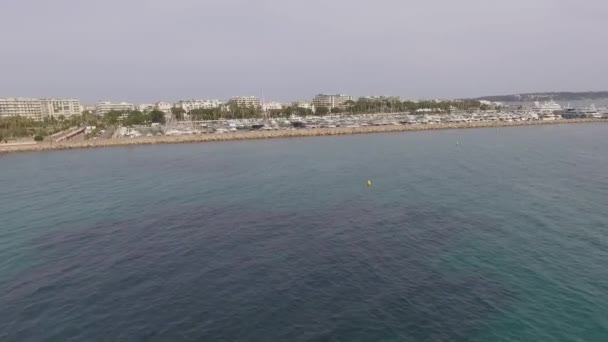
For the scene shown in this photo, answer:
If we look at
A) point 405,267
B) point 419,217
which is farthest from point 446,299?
point 419,217

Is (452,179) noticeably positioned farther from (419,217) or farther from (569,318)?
(569,318)

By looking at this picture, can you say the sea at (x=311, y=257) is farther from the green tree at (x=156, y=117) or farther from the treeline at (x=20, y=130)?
the green tree at (x=156, y=117)

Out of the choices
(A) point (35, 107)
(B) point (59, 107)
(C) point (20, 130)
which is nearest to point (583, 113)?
(C) point (20, 130)

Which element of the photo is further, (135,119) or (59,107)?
(59,107)

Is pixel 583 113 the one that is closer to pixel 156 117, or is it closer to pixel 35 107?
pixel 156 117

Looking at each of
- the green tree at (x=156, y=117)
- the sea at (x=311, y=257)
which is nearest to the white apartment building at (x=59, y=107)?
the green tree at (x=156, y=117)
